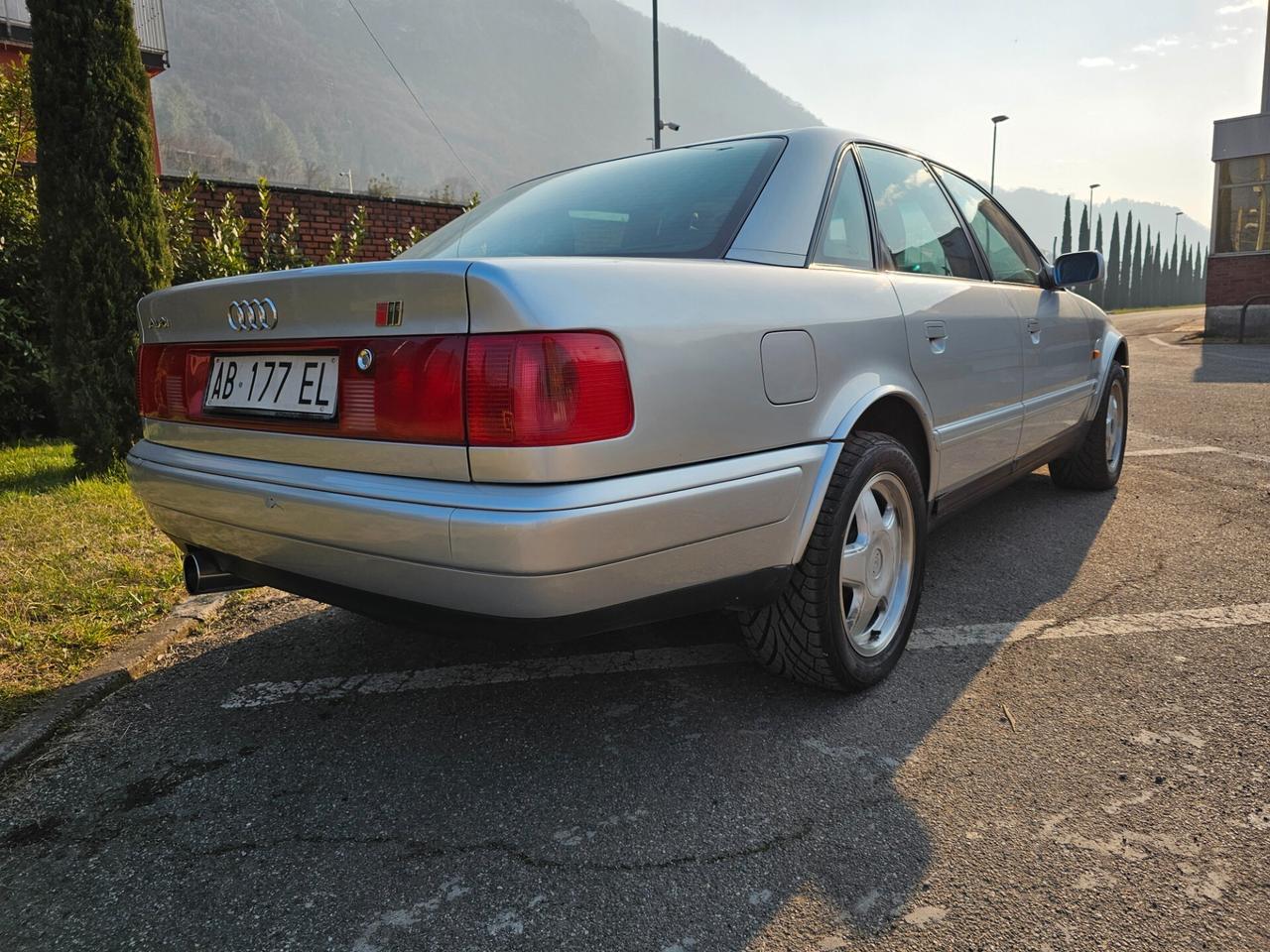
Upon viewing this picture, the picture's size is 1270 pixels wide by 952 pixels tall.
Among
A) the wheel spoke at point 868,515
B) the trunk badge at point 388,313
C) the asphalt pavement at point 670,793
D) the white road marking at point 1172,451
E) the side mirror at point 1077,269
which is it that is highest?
the side mirror at point 1077,269

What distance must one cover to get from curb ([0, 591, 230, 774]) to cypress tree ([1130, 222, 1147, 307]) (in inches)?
4061

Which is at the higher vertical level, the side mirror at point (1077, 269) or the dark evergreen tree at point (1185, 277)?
the dark evergreen tree at point (1185, 277)

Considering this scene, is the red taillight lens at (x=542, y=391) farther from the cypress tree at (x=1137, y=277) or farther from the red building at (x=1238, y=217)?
the cypress tree at (x=1137, y=277)

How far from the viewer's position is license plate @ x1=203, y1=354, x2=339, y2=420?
1.92m

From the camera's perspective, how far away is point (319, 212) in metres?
8.65

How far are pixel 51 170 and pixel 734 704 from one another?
5.36 meters

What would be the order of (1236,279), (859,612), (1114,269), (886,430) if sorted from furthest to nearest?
(1114,269) → (1236,279) → (886,430) → (859,612)

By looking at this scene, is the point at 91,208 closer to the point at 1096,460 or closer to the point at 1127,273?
the point at 1096,460

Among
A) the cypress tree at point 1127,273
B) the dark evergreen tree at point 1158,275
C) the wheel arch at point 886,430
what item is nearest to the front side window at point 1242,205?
the wheel arch at point 886,430

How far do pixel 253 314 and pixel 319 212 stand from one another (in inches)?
288

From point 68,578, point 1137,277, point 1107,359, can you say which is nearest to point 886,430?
point 1107,359

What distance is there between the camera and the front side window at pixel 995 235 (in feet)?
11.2

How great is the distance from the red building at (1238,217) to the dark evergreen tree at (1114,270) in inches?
2812

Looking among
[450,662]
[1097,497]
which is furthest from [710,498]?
[1097,497]
